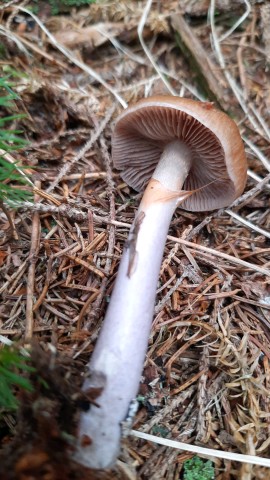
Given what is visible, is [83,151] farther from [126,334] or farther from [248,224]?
[126,334]

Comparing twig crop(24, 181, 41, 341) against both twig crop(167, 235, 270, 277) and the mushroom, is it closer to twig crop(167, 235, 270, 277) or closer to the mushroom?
the mushroom

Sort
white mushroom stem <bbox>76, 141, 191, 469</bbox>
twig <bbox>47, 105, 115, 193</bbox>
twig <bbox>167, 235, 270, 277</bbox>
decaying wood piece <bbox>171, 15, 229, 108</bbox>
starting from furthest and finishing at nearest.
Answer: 1. decaying wood piece <bbox>171, 15, 229, 108</bbox>
2. twig <bbox>47, 105, 115, 193</bbox>
3. twig <bbox>167, 235, 270, 277</bbox>
4. white mushroom stem <bbox>76, 141, 191, 469</bbox>

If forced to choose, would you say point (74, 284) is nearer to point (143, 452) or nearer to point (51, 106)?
point (143, 452)

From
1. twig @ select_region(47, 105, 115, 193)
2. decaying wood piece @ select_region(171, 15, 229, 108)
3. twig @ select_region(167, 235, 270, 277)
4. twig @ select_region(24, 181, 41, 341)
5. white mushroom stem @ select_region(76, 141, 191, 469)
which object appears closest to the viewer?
white mushroom stem @ select_region(76, 141, 191, 469)

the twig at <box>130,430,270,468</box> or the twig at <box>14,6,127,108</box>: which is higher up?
the twig at <box>14,6,127,108</box>

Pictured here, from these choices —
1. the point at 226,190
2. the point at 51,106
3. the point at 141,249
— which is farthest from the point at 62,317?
the point at 51,106

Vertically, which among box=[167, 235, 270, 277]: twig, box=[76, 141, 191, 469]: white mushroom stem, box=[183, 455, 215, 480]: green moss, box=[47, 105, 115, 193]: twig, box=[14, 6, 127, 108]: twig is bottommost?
box=[183, 455, 215, 480]: green moss

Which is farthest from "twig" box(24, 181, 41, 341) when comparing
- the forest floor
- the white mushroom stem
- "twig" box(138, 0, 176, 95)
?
"twig" box(138, 0, 176, 95)
